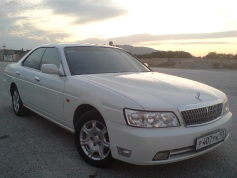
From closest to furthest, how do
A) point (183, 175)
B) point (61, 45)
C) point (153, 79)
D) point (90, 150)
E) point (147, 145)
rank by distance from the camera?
point (147, 145) < point (183, 175) < point (90, 150) < point (153, 79) < point (61, 45)

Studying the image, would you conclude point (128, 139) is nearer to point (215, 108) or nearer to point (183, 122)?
point (183, 122)

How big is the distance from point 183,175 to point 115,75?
1666 mm

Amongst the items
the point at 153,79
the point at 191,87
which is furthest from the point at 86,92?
the point at 191,87

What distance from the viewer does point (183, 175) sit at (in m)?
3.40

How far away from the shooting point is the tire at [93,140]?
346 centimetres

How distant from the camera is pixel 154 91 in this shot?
349cm

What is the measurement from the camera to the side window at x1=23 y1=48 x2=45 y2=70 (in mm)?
5376

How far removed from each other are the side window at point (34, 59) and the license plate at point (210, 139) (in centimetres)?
324

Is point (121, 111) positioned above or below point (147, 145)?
above

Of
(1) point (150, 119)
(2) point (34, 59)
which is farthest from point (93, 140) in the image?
(2) point (34, 59)

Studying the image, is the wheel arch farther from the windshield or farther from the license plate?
the license plate

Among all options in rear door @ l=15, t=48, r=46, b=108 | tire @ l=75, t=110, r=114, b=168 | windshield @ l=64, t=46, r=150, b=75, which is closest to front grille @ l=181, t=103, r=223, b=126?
tire @ l=75, t=110, r=114, b=168

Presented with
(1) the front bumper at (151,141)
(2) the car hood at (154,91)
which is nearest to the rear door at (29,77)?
(2) the car hood at (154,91)

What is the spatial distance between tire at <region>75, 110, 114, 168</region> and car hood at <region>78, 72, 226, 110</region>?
44cm
